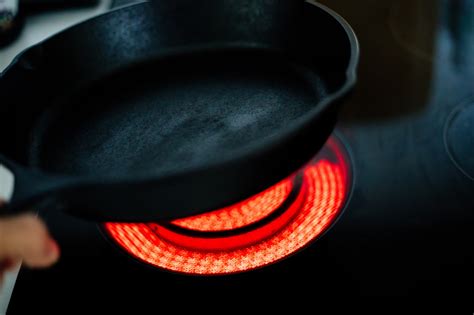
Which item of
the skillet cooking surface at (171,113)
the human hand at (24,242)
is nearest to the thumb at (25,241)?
the human hand at (24,242)

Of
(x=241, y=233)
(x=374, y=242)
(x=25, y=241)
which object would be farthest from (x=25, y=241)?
(x=374, y=242)

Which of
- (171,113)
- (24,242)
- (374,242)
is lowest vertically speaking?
(374,242)

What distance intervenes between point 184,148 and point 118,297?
19 centimetres

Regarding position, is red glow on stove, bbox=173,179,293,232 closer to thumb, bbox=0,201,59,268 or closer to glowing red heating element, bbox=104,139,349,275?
glowing red heating element, bbox=104,139,349,275

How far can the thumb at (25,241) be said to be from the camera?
36 centimetres

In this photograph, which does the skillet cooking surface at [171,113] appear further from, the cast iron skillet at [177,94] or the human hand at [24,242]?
the human hand at [24,242]

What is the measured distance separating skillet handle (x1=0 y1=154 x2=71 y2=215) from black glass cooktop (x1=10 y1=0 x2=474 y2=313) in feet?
0.77

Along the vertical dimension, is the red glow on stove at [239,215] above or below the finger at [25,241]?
below

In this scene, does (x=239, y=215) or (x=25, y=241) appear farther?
(x=239, y=215)

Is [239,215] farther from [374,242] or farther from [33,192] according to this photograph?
[33,192]

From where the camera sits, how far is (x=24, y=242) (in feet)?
1.19

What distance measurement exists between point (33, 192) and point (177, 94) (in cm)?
33

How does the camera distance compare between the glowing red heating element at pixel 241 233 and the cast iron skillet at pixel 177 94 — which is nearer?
the cast iron skillet at pixel 177 94

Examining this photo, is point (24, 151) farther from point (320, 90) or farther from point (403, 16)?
point (403, 16)
